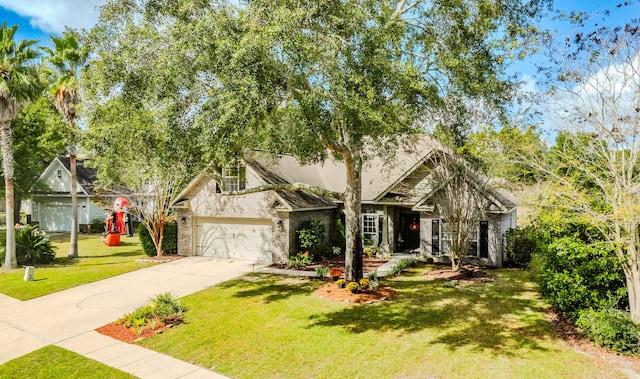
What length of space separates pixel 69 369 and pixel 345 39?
10.4 metres

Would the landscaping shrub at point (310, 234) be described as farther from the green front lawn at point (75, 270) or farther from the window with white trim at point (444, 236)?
the green front lawn at point (75, 270)

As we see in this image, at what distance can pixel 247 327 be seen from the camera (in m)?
10.7

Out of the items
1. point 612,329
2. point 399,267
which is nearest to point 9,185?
point 399,267

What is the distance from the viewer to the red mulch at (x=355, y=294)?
13062 millimetres

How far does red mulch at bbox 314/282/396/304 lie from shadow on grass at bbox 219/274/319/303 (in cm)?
72

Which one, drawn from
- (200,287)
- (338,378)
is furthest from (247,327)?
(200,287)

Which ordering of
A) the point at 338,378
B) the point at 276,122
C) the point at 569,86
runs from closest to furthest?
the point at 338,378
the point at 569,86
the point at 276,122

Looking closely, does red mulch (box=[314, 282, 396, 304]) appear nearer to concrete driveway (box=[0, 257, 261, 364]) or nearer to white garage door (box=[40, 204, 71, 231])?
concrete driveway (box=[0, 257, 261, 364])

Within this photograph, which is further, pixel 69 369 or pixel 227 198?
pixel 227 198

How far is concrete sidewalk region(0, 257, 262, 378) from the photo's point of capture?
8719 mm

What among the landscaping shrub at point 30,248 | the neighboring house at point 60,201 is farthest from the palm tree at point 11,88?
the neighboring house at point 60,201

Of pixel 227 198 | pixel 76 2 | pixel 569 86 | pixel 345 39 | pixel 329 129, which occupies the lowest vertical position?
pixel 227 198

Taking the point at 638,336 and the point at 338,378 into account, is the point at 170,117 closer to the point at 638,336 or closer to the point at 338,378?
the point at 338,378

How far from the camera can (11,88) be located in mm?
17766
